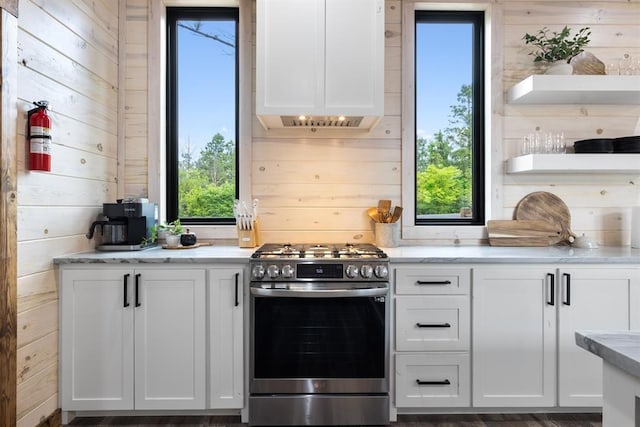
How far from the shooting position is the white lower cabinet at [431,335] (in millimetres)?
2291

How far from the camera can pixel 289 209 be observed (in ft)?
9.55

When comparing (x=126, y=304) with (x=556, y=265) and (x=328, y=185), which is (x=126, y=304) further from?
(x=556, y=265)

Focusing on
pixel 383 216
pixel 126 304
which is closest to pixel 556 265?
pixel 383 216

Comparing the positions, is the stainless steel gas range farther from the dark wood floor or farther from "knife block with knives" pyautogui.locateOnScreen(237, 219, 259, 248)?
"knife block with knives" pyautogui.locateOnScreen(237, 219, 259, 248)

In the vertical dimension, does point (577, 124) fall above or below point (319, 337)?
above

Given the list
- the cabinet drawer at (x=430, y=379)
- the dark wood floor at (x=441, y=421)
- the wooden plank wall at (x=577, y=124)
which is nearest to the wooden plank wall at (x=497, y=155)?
the wooden plank wall at (x=577, y=124)

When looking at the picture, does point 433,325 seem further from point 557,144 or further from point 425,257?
point 557,144

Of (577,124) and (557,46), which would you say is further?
(577,124)

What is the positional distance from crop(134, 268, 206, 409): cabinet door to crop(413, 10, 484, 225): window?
1681mm

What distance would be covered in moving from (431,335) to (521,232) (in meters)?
1.09

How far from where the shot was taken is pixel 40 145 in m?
1.97

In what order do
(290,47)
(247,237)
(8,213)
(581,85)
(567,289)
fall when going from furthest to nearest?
(247,237) → (581,85) → (290,47) → (567,289) → (8,213)

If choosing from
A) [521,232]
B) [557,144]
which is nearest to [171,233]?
[521,232]

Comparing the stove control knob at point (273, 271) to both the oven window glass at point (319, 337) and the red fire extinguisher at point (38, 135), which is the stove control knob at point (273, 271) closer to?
the oven window glass at point (319, 337)
